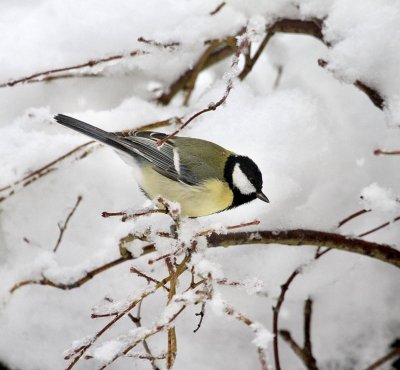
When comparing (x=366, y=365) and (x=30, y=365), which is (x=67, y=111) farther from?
(x=366, y=365)

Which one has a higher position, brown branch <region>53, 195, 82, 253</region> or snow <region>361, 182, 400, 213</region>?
snow <region>361, 182, 400, 213</region>

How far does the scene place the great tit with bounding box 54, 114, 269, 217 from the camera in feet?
5.99

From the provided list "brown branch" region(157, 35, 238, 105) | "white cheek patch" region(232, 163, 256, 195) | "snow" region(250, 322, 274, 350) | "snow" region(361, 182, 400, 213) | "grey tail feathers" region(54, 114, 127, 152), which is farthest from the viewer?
"brown branch" region(157, 35, 238, 105)

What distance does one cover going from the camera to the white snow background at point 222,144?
1.62 metres

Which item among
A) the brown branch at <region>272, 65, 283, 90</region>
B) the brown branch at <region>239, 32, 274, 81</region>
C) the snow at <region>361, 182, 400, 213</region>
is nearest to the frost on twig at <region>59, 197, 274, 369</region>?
the snow at <region>361, 182, 400, 213</region>

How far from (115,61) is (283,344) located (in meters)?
1.06

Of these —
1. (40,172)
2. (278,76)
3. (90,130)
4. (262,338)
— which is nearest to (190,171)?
(90,130)

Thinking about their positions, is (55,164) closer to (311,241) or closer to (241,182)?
(241,182)

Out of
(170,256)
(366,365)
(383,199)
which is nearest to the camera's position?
(170,256)

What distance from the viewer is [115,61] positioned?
1.95 m

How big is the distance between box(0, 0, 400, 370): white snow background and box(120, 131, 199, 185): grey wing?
4.5 inches

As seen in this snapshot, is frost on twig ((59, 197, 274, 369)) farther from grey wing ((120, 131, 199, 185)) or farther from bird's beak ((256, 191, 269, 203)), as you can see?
grey wing ((120, 131, 199, 185))

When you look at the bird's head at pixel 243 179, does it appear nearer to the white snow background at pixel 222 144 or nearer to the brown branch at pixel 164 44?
the white snow background at pixel 222 144

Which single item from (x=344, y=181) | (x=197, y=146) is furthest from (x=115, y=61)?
(x=344, y=181)
